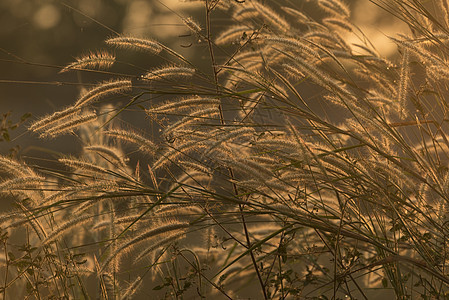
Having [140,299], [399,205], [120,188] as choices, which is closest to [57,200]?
[120,188]

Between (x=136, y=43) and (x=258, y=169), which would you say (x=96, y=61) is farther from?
(x=258, y=169)

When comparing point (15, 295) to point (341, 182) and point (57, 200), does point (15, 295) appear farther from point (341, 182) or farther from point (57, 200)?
point (341, 182)

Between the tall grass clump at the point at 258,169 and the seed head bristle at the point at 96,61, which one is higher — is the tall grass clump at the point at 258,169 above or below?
below

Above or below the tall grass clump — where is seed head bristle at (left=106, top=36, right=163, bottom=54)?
above

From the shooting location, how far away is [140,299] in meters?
2.38

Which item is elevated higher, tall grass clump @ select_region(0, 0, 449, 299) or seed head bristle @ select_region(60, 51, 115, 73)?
seed head bristle @ select_region(60, 51, 115, 73)

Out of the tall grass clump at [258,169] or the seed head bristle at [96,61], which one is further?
the seed head bristle at [96,61]

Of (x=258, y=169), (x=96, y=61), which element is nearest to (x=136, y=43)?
(x=96, y=61)

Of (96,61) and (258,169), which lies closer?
(258,169)

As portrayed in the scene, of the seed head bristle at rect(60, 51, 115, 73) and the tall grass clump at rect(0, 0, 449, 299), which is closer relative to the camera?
the tall grass clump at rect(0, 0, 449, 299)

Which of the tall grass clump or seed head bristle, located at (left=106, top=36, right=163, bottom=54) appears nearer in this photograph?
the tall grass clump

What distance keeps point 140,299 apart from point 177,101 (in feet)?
4.24

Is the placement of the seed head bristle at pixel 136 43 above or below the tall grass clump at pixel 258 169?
above

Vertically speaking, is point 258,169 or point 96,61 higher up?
point 96,61
